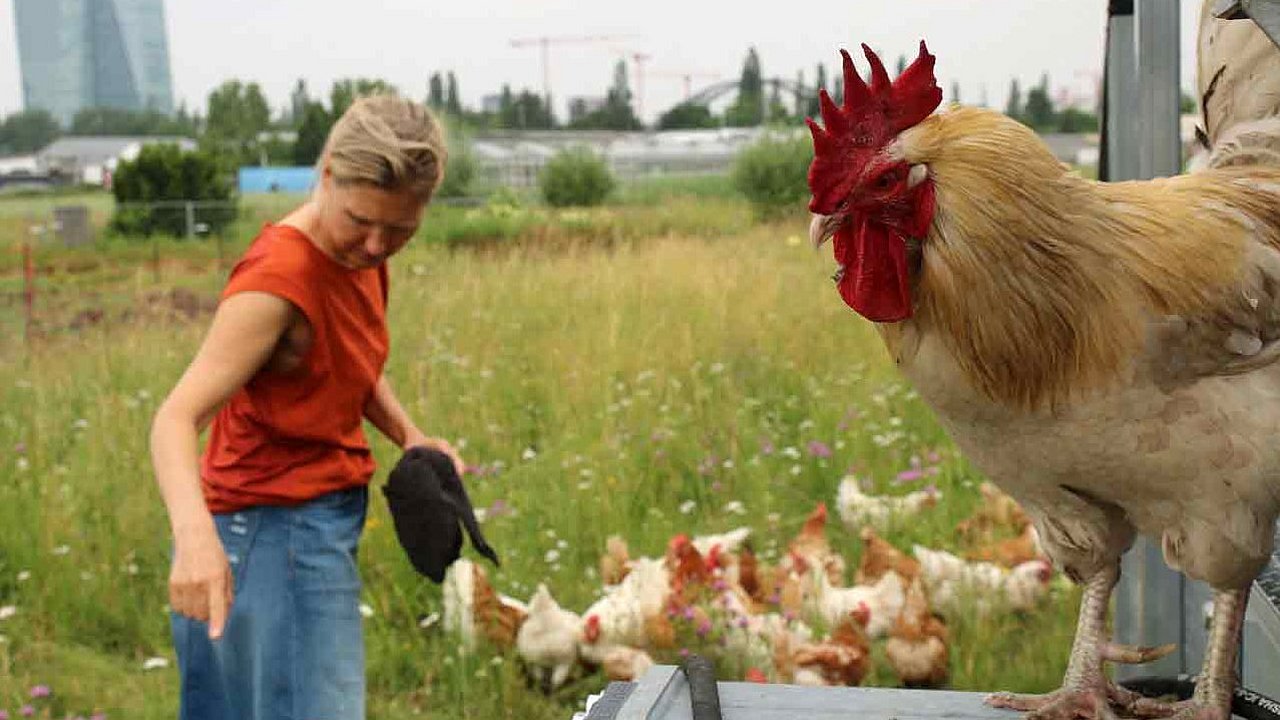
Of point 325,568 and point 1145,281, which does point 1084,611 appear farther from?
point 325,568

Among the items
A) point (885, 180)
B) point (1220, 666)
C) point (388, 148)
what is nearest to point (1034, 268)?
point (885, 180)

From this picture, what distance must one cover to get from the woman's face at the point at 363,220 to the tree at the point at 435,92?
2.34 m

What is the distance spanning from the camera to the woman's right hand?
1785mm

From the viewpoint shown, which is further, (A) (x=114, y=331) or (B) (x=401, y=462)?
(A) (x=114, y=331)

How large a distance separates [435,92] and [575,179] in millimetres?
655

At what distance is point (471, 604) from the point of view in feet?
10.9

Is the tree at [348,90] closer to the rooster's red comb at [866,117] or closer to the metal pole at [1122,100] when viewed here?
the metal pole at [1122,100]

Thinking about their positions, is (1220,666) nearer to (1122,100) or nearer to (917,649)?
(1122,100)

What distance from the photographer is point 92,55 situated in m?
4.46

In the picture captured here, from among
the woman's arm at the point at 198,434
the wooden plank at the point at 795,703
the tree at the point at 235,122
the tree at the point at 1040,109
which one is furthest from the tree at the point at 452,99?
the wooden plank at the point at 795,703

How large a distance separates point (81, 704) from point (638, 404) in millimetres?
1945

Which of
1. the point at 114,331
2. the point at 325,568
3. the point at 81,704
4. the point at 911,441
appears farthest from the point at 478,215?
the point at 325,568

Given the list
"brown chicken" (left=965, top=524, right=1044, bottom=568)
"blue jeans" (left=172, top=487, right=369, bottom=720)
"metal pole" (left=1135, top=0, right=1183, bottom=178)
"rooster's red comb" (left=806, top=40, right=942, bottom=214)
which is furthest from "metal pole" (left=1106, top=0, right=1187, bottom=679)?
"blue jeans" (left=172, top=487, right=369, bottom=720)

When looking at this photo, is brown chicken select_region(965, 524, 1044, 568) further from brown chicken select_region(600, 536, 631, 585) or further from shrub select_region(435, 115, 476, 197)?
shrub select_region(435, 115, 476, 197)
